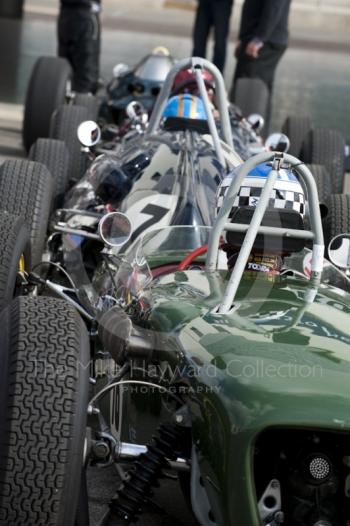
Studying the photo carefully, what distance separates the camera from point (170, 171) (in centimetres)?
639

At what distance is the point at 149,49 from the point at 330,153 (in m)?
13.8

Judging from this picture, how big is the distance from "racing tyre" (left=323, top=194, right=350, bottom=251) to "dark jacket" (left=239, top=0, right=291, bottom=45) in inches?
205

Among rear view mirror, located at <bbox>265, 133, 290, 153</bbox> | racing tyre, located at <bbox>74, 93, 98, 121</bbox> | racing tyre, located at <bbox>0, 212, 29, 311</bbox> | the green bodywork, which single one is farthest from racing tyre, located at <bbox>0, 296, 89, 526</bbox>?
racing tyre, located at <bbox>74, 93, 98, 121</bbox>

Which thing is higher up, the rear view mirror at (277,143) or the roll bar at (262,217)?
the roll bar at (262,217)

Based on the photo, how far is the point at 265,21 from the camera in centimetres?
1157

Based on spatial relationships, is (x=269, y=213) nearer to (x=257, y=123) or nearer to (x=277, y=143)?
(x=277, y=143)

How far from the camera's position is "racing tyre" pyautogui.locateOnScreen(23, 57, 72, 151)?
34.3 ft

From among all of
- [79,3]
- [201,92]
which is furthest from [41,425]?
[79,3]

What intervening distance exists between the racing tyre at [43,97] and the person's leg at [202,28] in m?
2.86

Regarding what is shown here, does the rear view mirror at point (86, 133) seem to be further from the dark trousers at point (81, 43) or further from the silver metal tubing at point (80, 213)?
the dark trousers at point (81, 43)

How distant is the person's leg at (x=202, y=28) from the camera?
13250 millimetres

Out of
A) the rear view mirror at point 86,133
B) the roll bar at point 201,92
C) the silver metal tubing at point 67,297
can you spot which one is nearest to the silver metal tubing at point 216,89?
the roll bar at point 201,92

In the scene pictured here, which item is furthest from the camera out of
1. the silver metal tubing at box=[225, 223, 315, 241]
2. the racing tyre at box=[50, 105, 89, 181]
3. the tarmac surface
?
the racing tyre at box=[50, 105, 89, 181]

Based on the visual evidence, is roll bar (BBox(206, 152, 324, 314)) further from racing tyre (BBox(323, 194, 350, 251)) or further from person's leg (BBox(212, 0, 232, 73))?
person's leg (BBox(212, 0, 232, 73))
